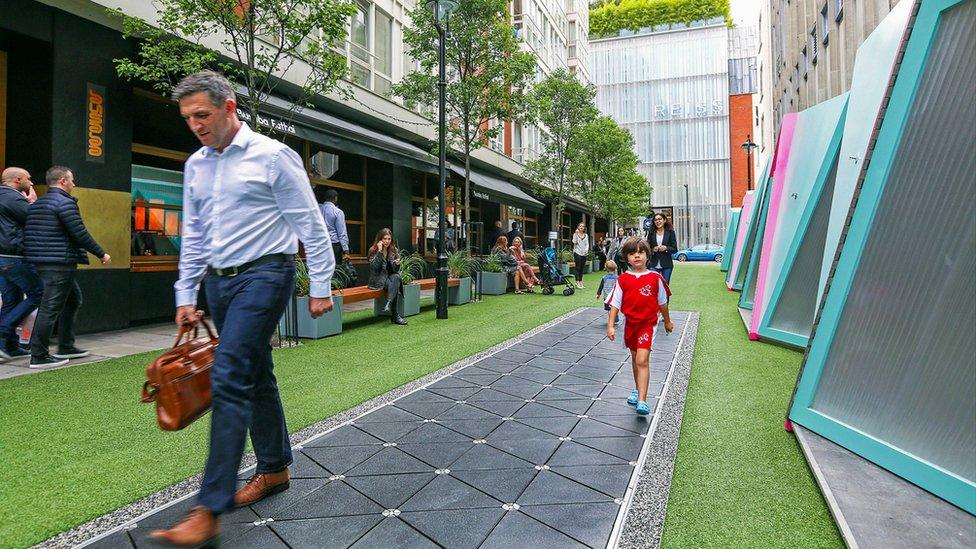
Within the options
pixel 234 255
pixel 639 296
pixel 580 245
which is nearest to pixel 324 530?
pixel 234 255

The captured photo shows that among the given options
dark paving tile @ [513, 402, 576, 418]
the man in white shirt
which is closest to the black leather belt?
the man in white shirt

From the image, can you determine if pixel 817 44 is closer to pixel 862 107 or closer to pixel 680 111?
pixel 862 107

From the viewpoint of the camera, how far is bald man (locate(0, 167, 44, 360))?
18.7ft

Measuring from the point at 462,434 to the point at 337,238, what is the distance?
6.70 metres

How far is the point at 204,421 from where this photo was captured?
13.1ft

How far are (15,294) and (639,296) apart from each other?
22.2 ft

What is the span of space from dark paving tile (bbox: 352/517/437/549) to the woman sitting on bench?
6.30 m

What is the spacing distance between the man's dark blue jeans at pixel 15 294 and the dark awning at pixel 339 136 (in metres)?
3.28

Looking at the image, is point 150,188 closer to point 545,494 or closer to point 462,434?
point 462,434

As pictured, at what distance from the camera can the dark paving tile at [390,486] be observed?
8.97ft

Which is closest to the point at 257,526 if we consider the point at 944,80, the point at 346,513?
the point at 346,513

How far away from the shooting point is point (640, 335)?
13.6ft

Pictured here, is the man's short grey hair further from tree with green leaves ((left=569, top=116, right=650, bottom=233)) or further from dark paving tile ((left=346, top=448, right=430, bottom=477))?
tree with green leaves ((left=569, top=116, right=650, bottom=233))

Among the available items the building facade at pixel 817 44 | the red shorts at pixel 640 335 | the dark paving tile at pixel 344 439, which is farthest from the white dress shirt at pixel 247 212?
the building facade at pixel 817 44
